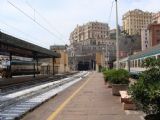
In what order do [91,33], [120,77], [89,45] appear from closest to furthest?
1. [120,77]
2. [91,33]
3. [89,45]

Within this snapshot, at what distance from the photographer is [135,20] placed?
10594cm

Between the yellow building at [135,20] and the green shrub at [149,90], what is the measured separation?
285 ft

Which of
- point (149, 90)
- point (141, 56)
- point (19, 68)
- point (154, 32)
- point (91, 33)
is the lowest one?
point (149, 90)

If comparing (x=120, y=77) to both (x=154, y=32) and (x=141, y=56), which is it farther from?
(x=154, y=32)

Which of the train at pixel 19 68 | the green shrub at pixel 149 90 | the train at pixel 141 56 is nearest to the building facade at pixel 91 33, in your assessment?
the train at pixel 19 68

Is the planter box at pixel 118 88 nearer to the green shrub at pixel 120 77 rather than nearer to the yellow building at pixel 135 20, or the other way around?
the green shrub at pixel 120 77

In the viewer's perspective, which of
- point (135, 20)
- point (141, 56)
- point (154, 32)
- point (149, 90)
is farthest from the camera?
point (154, 32)

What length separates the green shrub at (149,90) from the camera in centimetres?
816

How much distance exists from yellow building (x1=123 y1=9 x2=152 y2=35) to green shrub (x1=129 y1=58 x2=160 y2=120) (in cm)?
8698

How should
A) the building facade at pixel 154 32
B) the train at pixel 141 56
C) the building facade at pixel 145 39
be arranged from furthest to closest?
1. the building facade at pixel 154 32
2. the building facade at pixel 145 39
3. the train at pixel 141 56

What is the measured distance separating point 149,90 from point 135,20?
3899 inches

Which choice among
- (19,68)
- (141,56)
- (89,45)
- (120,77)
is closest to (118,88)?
(120,77)

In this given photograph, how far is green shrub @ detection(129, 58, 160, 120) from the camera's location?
26.8ft

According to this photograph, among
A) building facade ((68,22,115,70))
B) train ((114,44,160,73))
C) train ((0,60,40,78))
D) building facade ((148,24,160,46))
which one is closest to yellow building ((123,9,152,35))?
building facade ((68,22,115,70))
